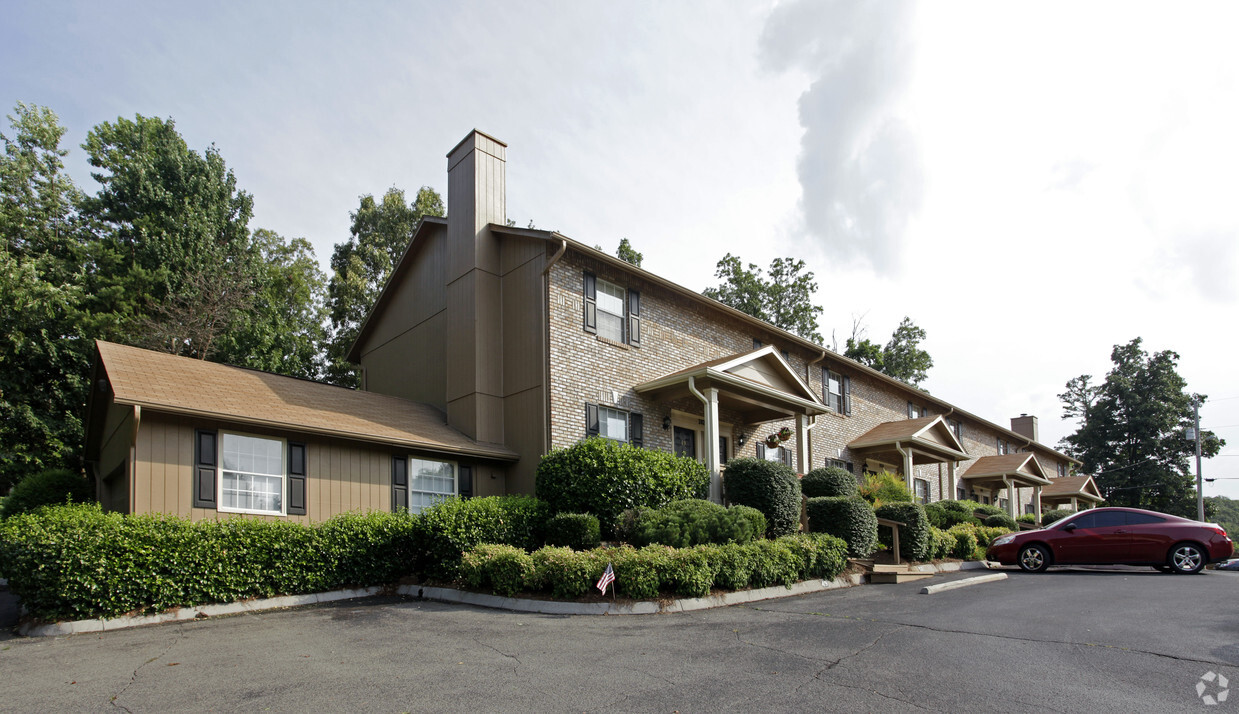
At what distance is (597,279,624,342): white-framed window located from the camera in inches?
669

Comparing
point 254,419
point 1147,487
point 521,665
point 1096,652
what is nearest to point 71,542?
point 254,419

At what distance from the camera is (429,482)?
14953 mm

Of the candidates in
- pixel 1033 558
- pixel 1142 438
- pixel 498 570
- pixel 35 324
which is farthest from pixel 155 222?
pixel 1142 438

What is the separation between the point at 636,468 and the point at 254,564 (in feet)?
20.5

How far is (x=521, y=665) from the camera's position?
21.8 feet

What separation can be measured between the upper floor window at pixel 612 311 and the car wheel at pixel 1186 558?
11329 mm

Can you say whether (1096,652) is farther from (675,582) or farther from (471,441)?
(471,441)

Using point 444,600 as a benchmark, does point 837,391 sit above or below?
above

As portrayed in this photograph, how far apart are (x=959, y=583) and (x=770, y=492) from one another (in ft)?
12.2

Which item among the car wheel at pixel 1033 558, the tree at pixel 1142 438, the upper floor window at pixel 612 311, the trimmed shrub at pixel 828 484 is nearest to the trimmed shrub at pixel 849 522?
the trimmed shrub at pixel 828 484

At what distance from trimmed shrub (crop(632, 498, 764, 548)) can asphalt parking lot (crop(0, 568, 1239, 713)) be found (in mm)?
1821

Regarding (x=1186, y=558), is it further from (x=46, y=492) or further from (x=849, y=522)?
(x=46, y=492)

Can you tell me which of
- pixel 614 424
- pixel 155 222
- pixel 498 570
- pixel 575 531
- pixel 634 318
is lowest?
pixel 498 570

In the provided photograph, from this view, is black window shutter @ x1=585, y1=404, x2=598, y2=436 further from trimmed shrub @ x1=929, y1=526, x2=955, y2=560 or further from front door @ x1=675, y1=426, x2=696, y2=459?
trimmed shrub @ x1=929, y1=526, x2=955, y2=560
